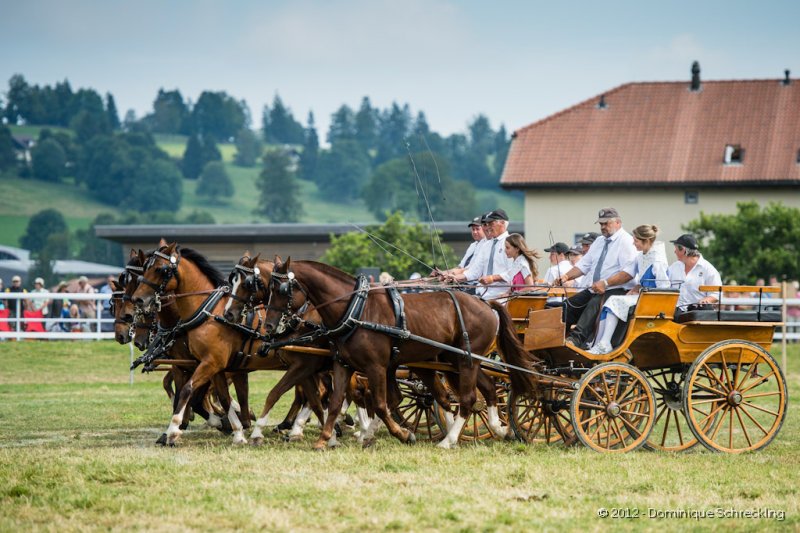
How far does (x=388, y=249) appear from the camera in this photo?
31.6 metres

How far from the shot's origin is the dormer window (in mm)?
39625

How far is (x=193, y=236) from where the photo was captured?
133 ft

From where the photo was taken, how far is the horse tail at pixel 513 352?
9656 mm

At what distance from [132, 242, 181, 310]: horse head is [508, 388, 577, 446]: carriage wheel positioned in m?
3.44

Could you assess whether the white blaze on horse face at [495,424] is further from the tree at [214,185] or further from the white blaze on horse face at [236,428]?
the tree at [214,185]

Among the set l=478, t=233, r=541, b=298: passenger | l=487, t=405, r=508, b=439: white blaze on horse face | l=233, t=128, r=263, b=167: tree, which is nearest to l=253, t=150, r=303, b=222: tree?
l=233, t=128, r=263, b=167: tree

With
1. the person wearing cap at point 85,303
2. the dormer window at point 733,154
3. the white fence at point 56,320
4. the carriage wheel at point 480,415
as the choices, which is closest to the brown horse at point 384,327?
the carriage wheel at point 480,415

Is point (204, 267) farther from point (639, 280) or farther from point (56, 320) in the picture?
point (56, 320)

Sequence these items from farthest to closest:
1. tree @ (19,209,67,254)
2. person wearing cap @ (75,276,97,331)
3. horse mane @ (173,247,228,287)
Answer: tree @ (19,209,67,254) → person wearing cap @ (75,276,97,331) → horse mane @ (173,247,228,287)

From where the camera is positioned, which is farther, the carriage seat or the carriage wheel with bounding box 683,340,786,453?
the carriage seat

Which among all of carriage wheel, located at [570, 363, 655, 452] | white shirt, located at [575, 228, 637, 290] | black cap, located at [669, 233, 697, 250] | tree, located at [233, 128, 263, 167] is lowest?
carriage wheel, located at [570, 363, 655, 452]

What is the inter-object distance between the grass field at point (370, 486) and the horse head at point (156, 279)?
1.36 m

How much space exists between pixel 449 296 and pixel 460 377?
0.78 m

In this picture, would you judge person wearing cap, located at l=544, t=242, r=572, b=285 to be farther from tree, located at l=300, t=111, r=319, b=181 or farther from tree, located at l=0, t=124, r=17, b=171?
tree, located at l=300, t=111, r=319, b=181
